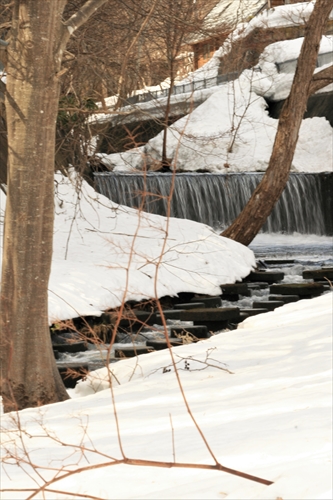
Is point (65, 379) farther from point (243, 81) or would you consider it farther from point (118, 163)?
point (243, 81)

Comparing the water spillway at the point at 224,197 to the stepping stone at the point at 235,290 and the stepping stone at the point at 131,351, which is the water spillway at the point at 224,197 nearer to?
the stepping stone at the point at 235,290

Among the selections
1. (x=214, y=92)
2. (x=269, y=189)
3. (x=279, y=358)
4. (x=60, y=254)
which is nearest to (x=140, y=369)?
(x=279, y=358)

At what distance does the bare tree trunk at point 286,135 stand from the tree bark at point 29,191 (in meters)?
9.40

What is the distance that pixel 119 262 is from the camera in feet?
41.8

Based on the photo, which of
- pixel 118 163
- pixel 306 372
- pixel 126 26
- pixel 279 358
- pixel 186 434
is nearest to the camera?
pixel 186 434

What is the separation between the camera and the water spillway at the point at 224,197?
2081cm

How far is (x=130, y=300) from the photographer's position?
11.4 m

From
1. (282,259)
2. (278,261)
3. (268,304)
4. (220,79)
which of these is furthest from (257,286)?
(220,79)

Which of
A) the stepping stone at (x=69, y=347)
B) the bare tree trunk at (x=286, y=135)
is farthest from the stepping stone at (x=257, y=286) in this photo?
the stepping stone at (x=69, y=347)

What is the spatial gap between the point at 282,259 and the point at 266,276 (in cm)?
339

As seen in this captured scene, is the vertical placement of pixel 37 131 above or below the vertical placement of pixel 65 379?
above

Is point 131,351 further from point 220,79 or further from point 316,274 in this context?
point 220,79

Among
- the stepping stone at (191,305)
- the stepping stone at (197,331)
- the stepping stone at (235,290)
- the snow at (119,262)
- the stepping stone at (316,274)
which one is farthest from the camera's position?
the stepping stone at (316,274)

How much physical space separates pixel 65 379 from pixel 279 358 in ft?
8.46
